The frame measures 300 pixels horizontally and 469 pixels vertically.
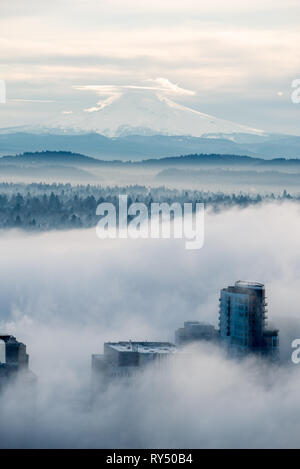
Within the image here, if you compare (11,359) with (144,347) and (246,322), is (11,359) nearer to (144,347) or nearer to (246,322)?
(144,347)

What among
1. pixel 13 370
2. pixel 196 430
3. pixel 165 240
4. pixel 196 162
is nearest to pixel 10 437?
pixel 13 370

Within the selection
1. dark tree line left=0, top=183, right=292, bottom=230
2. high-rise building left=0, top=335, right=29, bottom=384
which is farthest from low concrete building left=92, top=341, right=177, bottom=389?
dark tree line left=0, top=183, right=292, bottom=230

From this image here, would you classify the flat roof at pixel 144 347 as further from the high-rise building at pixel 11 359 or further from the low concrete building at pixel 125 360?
the high-rise building at pixel 11 359

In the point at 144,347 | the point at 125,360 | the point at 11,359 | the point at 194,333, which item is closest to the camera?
the point at 125,360

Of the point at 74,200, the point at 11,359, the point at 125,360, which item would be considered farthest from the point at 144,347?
the point at 74,200

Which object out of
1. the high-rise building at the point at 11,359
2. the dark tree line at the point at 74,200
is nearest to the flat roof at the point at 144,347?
the high-rise building at the point at 11,359

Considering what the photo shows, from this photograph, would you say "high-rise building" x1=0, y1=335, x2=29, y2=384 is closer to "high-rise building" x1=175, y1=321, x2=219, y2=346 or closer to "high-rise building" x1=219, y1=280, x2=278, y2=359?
"high-rise building" x1=175, y1=321, x2=219, y2=346
